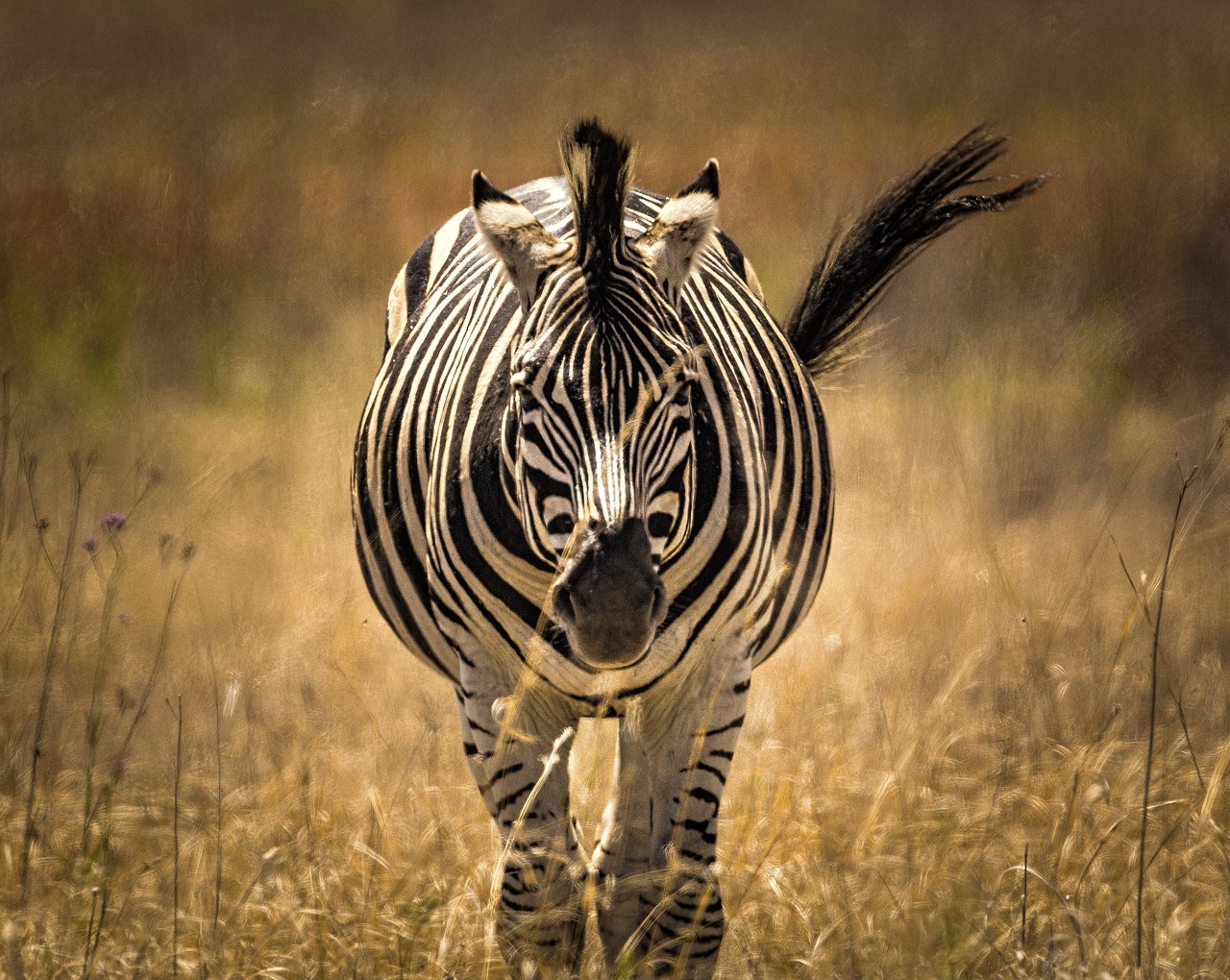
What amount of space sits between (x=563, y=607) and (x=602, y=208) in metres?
0.84

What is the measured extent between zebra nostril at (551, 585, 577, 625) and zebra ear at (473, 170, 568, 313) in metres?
0.72

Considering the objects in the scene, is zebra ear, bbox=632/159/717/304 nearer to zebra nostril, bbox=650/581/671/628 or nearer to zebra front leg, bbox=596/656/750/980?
zebra nostril, bbox=650/581/671/628

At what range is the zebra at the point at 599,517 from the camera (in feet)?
9.23

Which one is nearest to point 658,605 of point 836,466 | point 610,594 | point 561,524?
point 610,594

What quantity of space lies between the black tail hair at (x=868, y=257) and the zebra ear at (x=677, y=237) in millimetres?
1637

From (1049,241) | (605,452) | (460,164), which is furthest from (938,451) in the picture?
(605,452)

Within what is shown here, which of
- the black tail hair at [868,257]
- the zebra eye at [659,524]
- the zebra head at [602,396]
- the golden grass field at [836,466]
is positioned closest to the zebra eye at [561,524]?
the zebra head at [602,396]

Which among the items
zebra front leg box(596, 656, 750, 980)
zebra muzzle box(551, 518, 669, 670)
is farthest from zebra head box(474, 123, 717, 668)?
zebra front leg box(596, 656, 750, 980)

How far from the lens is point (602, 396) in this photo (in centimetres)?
281

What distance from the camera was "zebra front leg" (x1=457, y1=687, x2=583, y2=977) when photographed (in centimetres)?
338

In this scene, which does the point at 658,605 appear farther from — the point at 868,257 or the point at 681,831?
the point at 868,257

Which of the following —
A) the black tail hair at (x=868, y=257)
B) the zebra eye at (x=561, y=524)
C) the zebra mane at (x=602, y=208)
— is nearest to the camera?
the zebra eye at (x=561, y=524)

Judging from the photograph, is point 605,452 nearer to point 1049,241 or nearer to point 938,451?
point 938,451

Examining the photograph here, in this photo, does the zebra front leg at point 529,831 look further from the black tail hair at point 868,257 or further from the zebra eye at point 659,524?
the black tail hair at point 868,257
